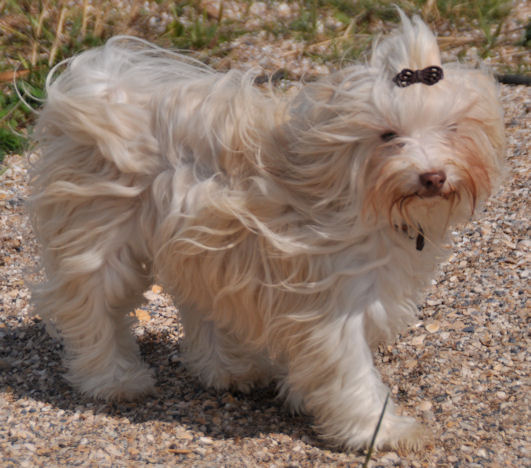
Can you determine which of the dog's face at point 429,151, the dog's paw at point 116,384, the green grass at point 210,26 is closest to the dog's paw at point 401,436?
the dog's face at point 429,151

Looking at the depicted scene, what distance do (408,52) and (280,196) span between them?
0.68 metres

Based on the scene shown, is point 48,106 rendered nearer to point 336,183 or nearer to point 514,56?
point 336,183

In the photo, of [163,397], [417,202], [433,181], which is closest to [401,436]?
[417,202]

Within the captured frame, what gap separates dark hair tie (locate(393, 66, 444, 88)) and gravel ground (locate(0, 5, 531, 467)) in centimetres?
138

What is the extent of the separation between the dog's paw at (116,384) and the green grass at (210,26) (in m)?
3.43

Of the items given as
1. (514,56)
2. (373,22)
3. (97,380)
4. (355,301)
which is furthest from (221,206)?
(373,22)

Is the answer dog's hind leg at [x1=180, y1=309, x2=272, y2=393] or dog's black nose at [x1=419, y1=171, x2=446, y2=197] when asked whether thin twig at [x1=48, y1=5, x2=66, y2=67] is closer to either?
dog's hind leg at [x1=180, y1=309, x2=272, y2=393]

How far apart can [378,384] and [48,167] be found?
5.07 ft

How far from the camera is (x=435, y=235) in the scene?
3.07 metres

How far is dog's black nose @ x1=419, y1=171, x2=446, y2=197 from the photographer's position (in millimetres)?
2656

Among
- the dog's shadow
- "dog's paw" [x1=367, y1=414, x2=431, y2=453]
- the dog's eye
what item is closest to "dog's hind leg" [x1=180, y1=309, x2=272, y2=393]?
the dog's shadow

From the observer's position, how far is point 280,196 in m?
3.10

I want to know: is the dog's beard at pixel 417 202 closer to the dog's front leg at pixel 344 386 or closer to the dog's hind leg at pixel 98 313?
the dog's front leg at pixel 344 386

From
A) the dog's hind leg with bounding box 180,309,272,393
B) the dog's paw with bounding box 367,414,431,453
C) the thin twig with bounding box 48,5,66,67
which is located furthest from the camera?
the thin twig with bounding box 48,5,66,67
